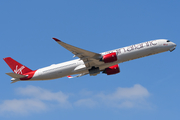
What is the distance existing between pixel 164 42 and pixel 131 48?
7.69 meters

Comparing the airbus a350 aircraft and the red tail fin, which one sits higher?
the red tail fin

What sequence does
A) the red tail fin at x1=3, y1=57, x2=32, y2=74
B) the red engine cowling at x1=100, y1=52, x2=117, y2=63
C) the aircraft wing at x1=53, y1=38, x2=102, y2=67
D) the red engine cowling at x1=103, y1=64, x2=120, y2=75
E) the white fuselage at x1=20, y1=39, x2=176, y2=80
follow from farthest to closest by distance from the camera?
the red engine cowling at x1=103, y1=64, x2=120, y2=75, the red tail fin at x1=3, y1=57, x2=32, y2=74, the white fuselage at x1=20, y1=39, x2=176, y2=80, the red engine cowling at x1=100, y1=52, x2=117, y2=63, the aircraft wing at x1=53, y1=38, x2=102, y2=67

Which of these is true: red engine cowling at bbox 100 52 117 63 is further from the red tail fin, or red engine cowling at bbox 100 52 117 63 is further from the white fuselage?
the red tail fin

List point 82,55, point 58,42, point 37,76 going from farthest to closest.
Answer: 1. point 37,76
2. point 82,55
3. point 58,42

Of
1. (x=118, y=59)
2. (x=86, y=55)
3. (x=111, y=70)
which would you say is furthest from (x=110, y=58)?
(x=111, y=70)

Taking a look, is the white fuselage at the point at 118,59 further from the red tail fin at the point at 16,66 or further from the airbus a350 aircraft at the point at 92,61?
the red tail fin at the point at 16,66

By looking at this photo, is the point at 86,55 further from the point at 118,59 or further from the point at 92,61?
the point at 118,59

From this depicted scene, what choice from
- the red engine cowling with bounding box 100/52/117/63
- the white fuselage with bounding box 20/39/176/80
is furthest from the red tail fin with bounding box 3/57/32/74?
the red engine cowling with bounding box 100/52/117/63

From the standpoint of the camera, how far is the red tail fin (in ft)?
211

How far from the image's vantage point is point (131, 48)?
59.1m

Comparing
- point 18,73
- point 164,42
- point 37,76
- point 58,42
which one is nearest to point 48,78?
point 37,76

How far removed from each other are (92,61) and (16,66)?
1808 centimetres

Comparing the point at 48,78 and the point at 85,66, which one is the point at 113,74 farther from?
the point at 48,78

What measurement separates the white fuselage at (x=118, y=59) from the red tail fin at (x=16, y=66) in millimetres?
3485
